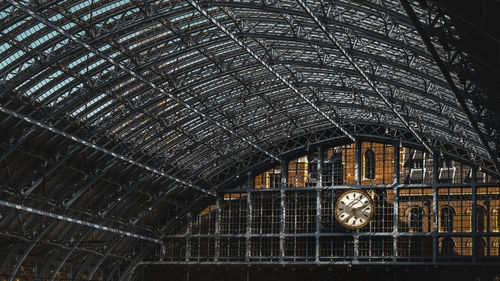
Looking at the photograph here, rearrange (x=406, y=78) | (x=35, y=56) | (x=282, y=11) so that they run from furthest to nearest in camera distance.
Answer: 1. (x=406, y=78)
2. (x=35, y=56)
3. (x=282, y=11)

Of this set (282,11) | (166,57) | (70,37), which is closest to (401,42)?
(282,11)

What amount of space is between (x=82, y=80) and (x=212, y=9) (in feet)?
28.6

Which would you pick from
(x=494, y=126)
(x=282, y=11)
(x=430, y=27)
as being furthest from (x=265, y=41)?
(x=430, y=27)

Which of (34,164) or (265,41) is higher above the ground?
(265,41)

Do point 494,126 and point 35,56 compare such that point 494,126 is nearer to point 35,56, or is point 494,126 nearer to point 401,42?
point 401,42

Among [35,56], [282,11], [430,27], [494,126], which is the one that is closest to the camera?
[430,27]

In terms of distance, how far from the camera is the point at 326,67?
45250 mm

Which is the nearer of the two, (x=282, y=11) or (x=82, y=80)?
(x=282, y=11)

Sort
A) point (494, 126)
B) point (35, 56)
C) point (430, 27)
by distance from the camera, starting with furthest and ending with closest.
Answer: point (35, 56)
point (494, 126)
point (430, 27)

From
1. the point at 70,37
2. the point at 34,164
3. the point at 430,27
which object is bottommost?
the point at 34,164

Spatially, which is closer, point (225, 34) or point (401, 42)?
point (401, 42)

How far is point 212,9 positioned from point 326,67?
8093mm

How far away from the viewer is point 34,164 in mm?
49594

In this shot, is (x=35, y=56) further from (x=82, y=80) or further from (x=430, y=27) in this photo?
(x=430, y=27)
